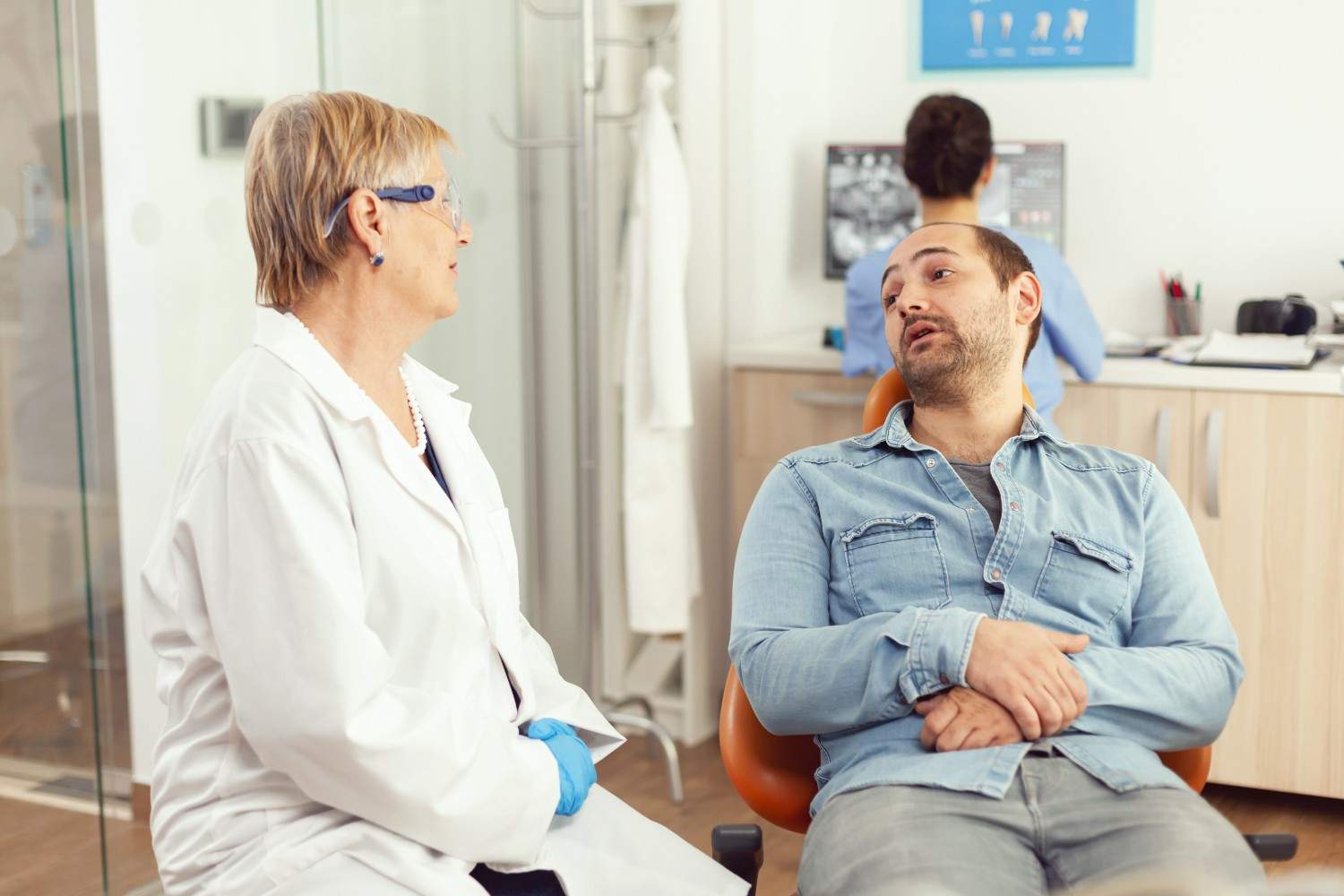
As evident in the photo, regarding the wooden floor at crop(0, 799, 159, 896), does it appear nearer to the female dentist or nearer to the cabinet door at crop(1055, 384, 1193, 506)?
the female dentist

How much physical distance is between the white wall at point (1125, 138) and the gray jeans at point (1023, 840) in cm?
201

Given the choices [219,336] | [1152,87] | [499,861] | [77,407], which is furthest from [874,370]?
[499,861]

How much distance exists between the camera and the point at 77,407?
7.52 ft

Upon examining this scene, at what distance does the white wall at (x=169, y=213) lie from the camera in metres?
2.37

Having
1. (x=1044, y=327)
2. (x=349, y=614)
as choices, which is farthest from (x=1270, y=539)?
(x=349, y=614)

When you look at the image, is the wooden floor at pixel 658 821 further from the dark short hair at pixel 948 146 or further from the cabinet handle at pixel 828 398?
the dark short hair at pixel 948 146

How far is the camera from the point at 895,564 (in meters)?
1.75

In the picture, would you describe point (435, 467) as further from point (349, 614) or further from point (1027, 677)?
point (1027, 677)

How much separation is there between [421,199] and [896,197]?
7.31ft

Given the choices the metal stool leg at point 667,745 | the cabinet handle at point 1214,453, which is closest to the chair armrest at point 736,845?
the metal stool leg at point 667,745

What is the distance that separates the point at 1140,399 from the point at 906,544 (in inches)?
52.2

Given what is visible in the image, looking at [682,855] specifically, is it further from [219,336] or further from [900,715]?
[219,336]

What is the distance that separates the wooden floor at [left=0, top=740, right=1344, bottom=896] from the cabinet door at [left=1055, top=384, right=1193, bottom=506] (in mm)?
683

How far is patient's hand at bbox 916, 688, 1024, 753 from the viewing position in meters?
1.57
